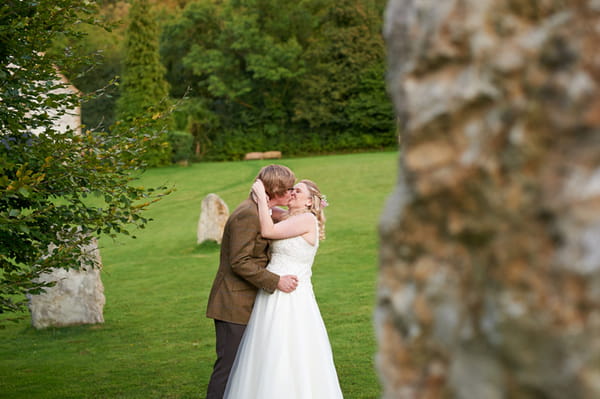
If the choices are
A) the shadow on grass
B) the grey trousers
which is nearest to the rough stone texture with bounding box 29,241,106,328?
the grey trousers

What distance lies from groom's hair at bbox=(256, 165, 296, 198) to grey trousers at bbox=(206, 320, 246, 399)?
4.18 feet

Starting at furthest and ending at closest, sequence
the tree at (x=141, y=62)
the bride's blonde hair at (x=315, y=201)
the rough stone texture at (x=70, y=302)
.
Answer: the tree at (x=141, y=62) → the rough stone texture at (x=70, y=302) → the bride's blonde hair at (x=315, y=201)

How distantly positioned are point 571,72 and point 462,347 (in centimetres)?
52

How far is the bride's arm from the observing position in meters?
5.89

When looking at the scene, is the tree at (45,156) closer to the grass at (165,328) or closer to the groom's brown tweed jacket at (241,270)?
the grass at (165,328)

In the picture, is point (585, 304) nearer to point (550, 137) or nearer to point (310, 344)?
point (550, 137)

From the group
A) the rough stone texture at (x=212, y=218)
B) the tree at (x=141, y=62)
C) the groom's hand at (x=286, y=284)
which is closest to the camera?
the groom's hand at (x=286, y=284)

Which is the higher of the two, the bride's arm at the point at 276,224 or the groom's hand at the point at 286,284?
the bride's arm at the point at 276,224

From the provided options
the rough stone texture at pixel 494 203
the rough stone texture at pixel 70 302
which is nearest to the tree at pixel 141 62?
the rough stone texture at pixel 70 302

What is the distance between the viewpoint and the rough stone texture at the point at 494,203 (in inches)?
43.2

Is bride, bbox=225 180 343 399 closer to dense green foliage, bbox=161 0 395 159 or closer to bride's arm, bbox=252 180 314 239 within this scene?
bride's arm, bbox=252 180 314 239

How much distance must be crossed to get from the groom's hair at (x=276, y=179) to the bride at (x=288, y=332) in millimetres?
72

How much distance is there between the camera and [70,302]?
39.9 feet

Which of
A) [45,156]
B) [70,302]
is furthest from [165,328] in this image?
[45,156]
